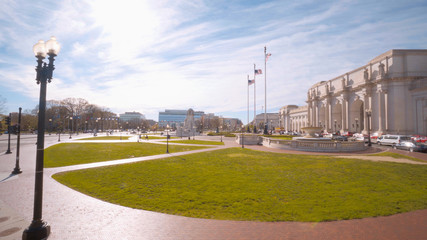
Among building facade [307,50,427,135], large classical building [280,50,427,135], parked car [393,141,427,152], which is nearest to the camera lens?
parked car [393,141,427,152]

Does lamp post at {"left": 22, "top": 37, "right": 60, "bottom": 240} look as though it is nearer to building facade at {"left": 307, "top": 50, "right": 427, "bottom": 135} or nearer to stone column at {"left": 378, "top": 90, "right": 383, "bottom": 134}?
building facade at {"left": 307, "top": 50, "right": 427, "bottom": 135}

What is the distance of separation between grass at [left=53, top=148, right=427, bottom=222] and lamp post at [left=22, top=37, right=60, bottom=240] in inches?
110

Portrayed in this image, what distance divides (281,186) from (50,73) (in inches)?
414

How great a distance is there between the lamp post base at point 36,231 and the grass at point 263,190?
2684mm

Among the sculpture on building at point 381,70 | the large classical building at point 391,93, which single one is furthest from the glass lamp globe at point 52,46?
the sculpture on building at point 381,70

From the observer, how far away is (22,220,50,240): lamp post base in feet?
17.5

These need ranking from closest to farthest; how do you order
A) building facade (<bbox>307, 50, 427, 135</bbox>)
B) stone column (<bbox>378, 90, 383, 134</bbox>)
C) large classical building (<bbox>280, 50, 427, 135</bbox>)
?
building facade (<bbox>307, 50, 427, 135</bbox>) < large classical building (<bbox>280, 50, 427, 135</bbox>) < stone column (<bbox>378, 90, 383, 134</bbox>)

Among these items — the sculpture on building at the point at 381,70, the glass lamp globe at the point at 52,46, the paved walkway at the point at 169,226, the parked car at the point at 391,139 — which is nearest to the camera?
the paved walkway at the point at 169,226

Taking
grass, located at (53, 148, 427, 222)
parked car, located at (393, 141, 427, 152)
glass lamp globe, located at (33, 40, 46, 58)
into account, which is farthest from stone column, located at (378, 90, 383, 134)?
glass lamp globe, located at (33, 40, 46, 58)

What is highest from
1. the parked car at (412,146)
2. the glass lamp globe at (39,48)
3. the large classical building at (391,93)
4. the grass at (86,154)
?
the large classical building at (391,93)

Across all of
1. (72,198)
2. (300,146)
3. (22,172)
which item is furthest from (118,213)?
(300,146)

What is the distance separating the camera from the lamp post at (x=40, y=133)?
5.41 meters

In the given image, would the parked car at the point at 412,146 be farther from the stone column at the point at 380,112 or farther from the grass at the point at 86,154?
the stone column at the point at 380,112

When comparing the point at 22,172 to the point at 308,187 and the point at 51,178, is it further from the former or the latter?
the point at 308,187
